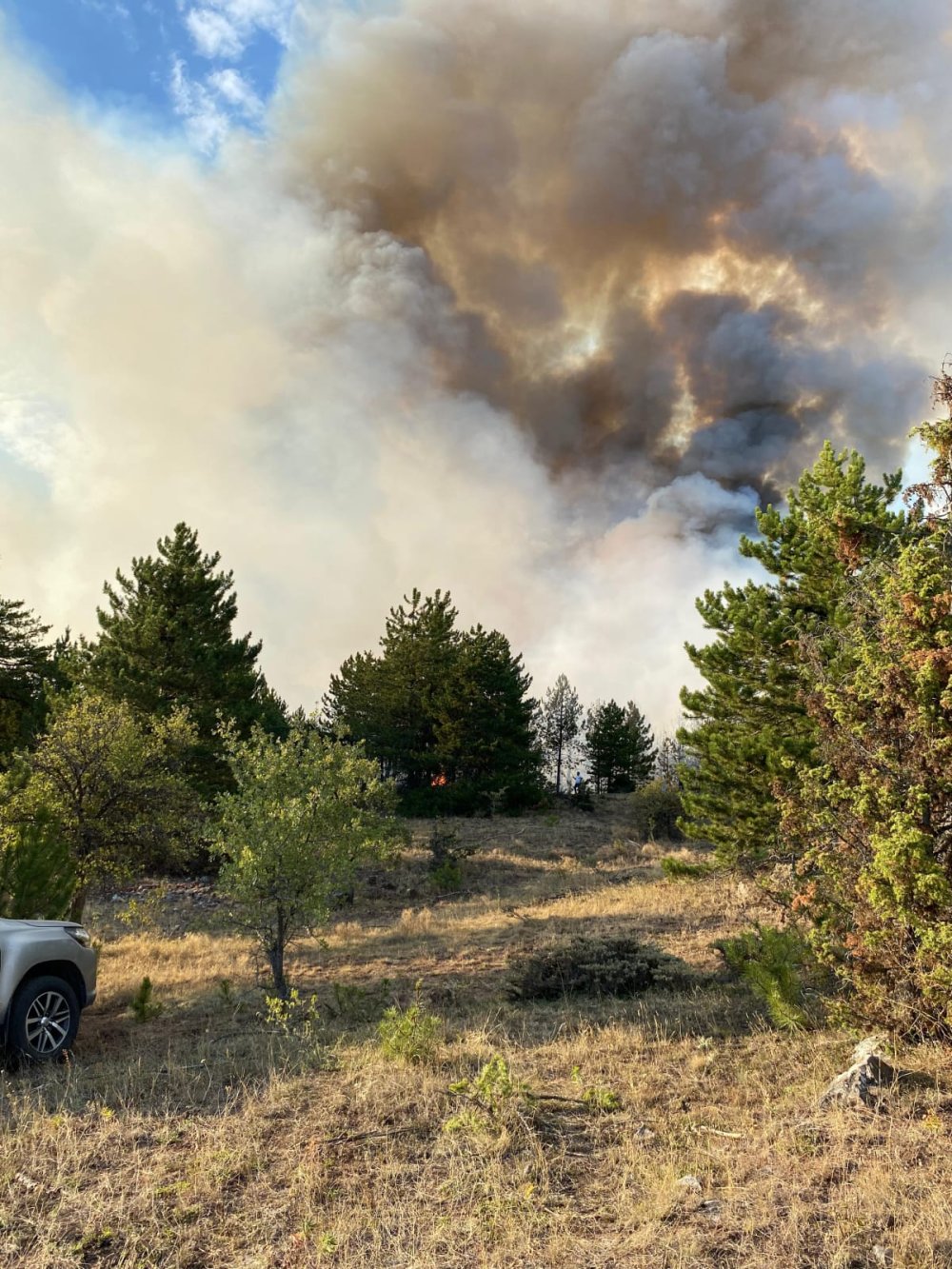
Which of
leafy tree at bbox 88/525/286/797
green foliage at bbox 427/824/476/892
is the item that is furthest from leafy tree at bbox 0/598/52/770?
green foliage at bbox 427/824/476/892

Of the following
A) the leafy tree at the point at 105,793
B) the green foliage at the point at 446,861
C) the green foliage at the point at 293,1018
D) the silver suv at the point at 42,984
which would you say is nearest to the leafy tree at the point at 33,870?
the leafy tree at the point at 105,793

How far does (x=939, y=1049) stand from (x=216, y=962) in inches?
443

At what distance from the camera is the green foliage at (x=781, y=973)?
7.59 meters

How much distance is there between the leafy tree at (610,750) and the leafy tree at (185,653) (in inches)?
1149

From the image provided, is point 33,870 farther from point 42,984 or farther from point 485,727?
point 485,727

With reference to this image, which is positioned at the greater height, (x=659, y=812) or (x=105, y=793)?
(x=659, y=812)

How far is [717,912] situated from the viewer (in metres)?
15.6

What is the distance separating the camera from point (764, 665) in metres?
16.8

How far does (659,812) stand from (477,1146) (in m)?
29.7

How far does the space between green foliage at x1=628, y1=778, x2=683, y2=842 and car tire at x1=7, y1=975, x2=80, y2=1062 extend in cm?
2770

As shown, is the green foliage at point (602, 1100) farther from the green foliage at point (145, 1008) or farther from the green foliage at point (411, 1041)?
the green foliage at point (145, 1008)

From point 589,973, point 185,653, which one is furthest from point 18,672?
point 589,973

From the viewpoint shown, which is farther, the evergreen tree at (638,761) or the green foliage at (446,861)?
the evergreen tree at (638,761)

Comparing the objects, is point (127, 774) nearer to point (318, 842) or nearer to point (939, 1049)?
point (318, 842)
